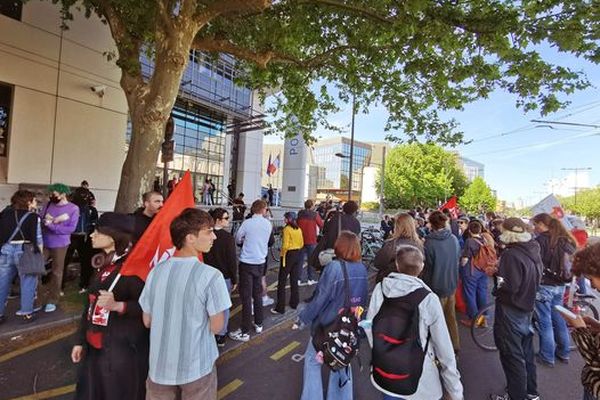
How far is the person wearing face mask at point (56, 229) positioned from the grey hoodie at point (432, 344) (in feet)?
15.8

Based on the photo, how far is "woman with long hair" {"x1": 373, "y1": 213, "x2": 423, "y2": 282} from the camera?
3826 mm

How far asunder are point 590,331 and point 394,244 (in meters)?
2.09

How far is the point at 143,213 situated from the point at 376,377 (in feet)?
11.5

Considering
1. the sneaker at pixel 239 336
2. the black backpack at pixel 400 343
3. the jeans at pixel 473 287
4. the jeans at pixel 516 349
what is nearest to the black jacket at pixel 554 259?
the jeans at pixel 516 349

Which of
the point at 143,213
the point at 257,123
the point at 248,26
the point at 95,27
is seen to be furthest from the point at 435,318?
the point at 257,123

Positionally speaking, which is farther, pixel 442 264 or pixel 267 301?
pixel 267 301

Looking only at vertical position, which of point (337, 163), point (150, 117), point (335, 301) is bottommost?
point (335, 301)

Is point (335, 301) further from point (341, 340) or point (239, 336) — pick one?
point (239, 336)

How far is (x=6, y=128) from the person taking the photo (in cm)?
881

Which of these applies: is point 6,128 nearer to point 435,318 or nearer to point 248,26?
point 248,26

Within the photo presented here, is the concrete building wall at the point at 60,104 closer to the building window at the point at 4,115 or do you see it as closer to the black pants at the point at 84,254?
the building window at the point at 4,115

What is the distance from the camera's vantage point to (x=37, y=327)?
442 cm

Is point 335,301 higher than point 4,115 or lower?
lower

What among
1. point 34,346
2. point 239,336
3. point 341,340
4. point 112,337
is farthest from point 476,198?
point 112,337
